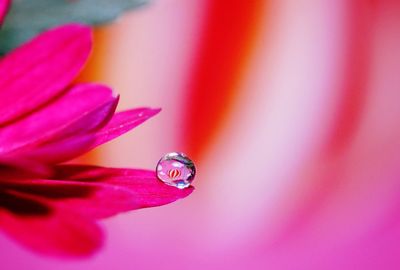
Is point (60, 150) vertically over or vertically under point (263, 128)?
under

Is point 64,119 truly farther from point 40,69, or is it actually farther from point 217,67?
point 217,67

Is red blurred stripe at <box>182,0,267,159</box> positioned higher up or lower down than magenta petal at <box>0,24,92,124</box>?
higher up

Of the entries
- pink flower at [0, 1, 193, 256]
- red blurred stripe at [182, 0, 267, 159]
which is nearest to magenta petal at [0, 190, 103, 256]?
pink flower at [0, 1, 193, 256]

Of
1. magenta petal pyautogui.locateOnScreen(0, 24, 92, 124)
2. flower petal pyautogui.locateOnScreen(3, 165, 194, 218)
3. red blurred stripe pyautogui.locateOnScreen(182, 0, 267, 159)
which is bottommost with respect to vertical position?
flower petal pyautogui.locateOnScreen(3, 165, 194, 218)

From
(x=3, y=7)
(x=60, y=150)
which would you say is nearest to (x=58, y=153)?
(x=60, y=150)

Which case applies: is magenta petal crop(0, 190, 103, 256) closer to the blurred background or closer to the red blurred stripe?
the blurred background

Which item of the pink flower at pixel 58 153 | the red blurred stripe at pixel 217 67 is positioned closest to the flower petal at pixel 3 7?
the pink flower at pixel 58 153

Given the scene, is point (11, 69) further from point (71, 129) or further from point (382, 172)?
point (382, 172)

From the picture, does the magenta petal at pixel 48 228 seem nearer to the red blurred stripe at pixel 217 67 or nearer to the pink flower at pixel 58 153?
the pink flower at pixel 58 153
